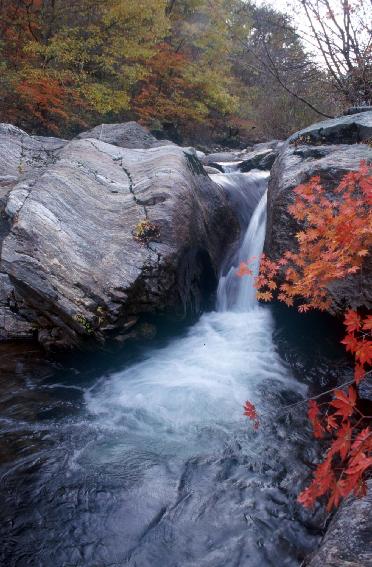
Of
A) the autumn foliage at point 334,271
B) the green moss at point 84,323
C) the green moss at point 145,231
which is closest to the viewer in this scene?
the autumn foliage at point 334,271

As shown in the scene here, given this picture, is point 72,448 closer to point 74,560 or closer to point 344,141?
point 74,560

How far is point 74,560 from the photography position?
3074mm

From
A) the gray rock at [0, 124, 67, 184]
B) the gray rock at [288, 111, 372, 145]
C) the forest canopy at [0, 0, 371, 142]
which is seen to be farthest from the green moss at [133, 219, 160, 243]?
the forest canopy at [0, 0, 371, 142]

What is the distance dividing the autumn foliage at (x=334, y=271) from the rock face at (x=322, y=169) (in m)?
0.15

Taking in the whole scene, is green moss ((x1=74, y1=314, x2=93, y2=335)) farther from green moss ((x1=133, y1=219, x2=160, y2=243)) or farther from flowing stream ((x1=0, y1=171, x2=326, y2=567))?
green moss ((x1=133, y1=219, x2=160, y2=243))

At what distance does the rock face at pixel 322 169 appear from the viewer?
17.5ft

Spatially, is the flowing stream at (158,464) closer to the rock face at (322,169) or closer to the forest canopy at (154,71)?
the rock face at (322,169)

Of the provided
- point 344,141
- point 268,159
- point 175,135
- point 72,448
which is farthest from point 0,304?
point 175,135

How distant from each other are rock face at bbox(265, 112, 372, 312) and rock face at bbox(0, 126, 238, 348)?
52.7 inches

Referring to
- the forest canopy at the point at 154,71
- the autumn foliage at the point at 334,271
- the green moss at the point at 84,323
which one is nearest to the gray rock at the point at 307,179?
the autumn foliage at the point at 334,271

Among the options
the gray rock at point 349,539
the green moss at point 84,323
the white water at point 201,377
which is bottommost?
the gray rock at point 349,539

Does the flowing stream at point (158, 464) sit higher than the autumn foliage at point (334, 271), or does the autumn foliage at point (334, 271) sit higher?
the autumn foliage at point (334, 271)

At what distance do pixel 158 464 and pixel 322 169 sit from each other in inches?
175

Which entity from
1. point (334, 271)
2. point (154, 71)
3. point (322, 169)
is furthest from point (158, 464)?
point (154, 71)
